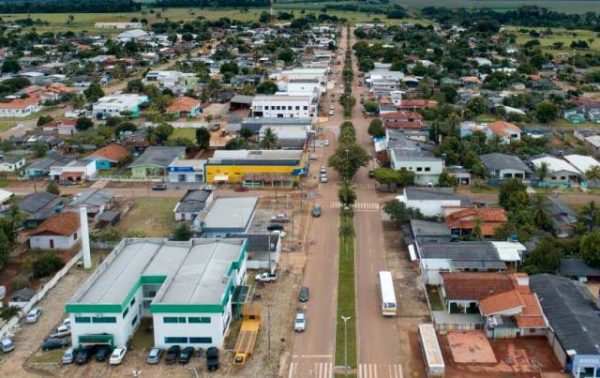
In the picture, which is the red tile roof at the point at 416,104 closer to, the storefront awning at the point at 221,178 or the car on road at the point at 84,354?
the storefront awning at the point at 221,178

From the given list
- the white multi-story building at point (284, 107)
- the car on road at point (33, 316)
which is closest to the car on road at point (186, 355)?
the car on road at point (33, 316)

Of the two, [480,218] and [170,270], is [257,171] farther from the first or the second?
[170,270]

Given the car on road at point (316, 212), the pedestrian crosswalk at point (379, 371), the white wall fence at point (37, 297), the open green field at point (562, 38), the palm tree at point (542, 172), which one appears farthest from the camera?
the open green field at point (562, 38)

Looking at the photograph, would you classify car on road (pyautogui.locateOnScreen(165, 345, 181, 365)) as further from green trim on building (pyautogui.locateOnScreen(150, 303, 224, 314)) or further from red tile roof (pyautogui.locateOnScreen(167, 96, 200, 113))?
red tile roof (pyautogui.locateOnScreen(167, 96, 200, 113))

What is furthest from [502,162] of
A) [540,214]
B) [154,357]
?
[154,357]

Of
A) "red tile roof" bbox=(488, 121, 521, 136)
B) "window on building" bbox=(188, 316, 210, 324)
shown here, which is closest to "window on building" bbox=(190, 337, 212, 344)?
"window on building" bbox=(188, 316, 210, 324)

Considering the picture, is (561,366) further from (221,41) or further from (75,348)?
(221,41)
